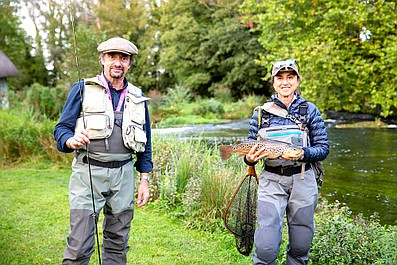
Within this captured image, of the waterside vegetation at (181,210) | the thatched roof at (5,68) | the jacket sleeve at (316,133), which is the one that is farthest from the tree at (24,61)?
the jacket sleeve at (316,133)

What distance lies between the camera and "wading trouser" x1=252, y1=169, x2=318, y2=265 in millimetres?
3506

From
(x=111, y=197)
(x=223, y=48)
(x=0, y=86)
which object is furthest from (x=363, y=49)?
(x=0, y=86)

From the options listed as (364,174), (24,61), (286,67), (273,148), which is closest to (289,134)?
(273,148)

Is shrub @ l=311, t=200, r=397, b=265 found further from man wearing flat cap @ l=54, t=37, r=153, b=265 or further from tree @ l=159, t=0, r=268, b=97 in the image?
tree @ l=159, t=0, r=268, b=97

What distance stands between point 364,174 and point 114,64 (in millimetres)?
8072

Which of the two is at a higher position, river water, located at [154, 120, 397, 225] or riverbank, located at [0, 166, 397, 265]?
riverbank, located at [0, 166, 397, 265]

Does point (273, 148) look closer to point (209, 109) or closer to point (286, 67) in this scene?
point (286, 67)

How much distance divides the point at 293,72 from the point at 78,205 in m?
2.04

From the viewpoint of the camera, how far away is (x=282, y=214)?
11.7 ft

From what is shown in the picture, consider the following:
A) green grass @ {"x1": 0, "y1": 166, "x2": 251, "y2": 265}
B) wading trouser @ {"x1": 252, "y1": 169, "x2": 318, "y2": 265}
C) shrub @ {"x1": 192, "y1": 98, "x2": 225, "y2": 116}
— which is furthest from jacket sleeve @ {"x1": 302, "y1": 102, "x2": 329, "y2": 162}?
shrub @ {"x1": 192, "y1": 98, "x2": 225, "y2": 116}

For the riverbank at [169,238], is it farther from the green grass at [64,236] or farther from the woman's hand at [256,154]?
the woman's hand at [256,154]

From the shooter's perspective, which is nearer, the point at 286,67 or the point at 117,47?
the point at 117,47

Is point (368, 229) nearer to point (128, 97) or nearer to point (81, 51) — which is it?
point (128, 97)

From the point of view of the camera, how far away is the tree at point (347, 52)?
43.1 ft
